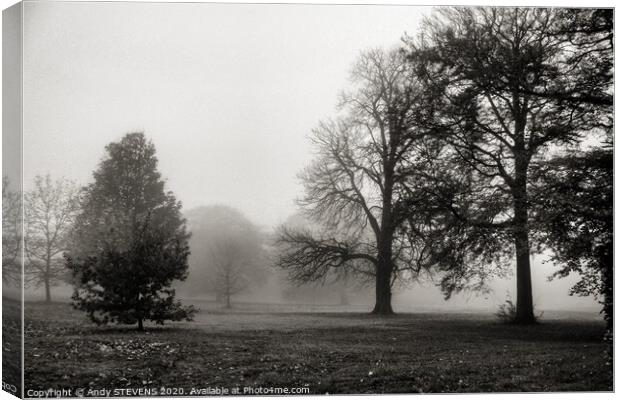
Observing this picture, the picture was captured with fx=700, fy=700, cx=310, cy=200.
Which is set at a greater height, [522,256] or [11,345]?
[522,256]

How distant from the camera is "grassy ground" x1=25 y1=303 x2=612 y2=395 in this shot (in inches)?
482

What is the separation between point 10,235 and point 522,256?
9.88 metres

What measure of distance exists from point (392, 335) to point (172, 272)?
4.46 m

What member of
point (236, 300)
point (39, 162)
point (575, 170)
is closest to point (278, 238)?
point (236, 300)

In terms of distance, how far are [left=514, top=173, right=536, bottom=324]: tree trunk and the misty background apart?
3972mm

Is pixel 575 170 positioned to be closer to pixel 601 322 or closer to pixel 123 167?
pixel 601 322

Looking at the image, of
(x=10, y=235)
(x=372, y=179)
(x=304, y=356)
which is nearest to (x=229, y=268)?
(x=304, y=356)

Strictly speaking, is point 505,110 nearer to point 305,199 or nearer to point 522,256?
point 522,256

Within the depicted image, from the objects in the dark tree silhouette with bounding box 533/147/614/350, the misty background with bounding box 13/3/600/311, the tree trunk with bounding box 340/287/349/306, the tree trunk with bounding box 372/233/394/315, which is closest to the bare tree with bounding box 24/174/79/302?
the misty background with bounding box 13/3/600/311

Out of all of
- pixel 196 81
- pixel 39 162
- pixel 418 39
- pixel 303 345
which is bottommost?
pixel 303 345

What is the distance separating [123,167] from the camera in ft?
43.4

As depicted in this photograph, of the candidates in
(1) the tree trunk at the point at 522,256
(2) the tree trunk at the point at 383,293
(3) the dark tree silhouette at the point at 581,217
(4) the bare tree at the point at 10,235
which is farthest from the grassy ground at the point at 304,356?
(3) the dark tree silhouette at the point at 581,217

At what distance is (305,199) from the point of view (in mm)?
13789

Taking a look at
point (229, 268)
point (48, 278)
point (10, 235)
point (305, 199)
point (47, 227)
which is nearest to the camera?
point (10, 235)
